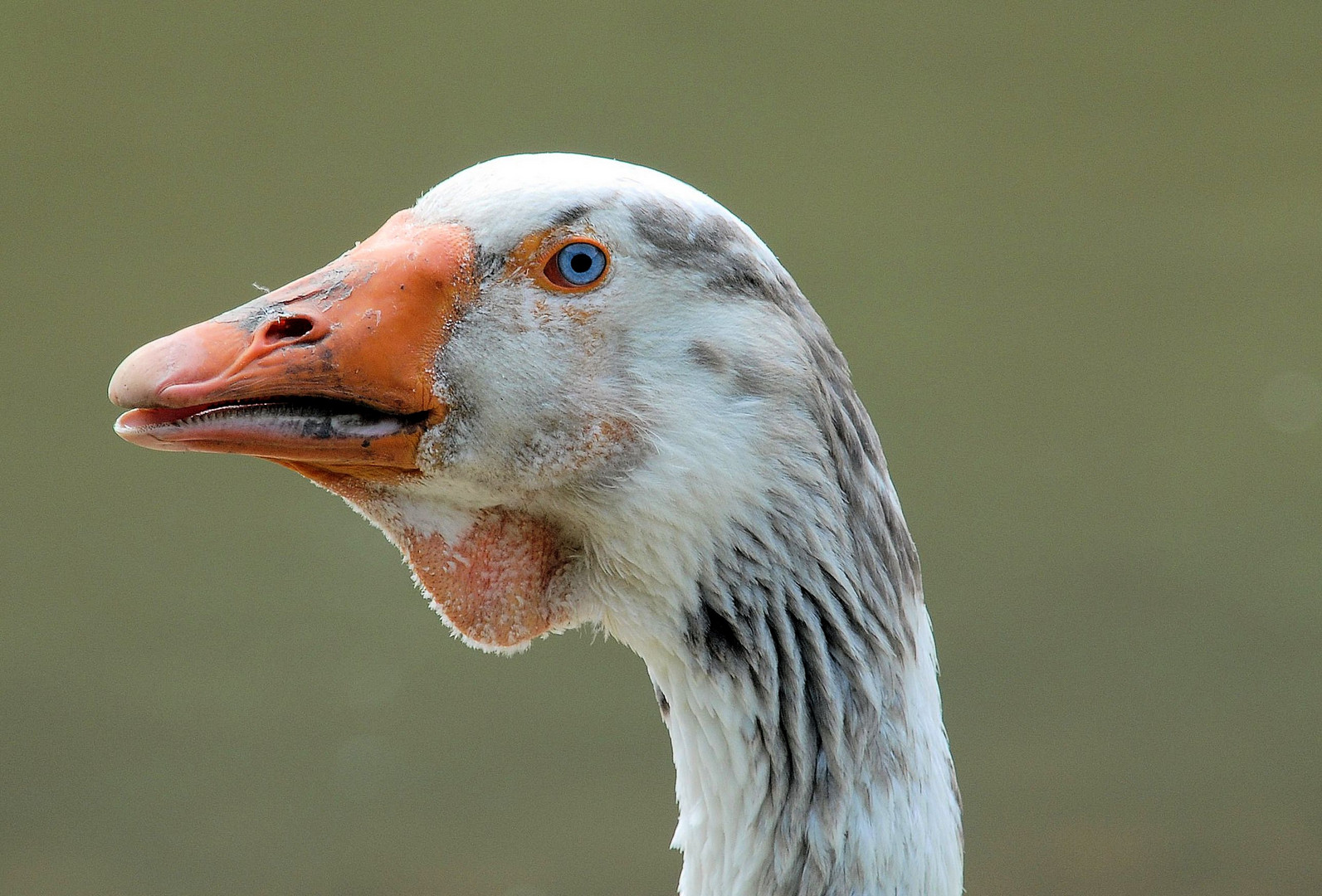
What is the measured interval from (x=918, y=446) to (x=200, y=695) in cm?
372

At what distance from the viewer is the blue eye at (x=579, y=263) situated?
2057mm

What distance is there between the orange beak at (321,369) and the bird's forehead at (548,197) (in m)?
0.05

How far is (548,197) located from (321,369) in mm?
444

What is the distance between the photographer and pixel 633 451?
2.06 m

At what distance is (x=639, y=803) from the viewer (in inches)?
224

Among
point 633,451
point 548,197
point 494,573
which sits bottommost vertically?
point 494,573

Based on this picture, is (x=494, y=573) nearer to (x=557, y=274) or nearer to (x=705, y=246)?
(x=557, y=274)

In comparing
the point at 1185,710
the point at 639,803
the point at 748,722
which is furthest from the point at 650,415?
the point at 1185,710

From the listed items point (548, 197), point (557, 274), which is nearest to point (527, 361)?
point (557, 274)

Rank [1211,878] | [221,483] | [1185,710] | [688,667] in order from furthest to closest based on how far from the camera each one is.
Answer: [221,483] → [1185,710] → [1211,878] → [688,667]

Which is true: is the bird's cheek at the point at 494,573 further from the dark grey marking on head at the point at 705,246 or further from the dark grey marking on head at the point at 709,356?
the dark grey marking on head at the point at 705,246

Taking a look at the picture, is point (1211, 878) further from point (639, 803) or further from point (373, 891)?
point (373, 891)

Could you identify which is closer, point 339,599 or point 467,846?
point 467,846

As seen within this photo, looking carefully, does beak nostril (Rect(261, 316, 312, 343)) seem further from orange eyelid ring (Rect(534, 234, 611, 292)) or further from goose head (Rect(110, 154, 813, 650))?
orange eyelid ring (Rect(534, 234, 611, 292))
